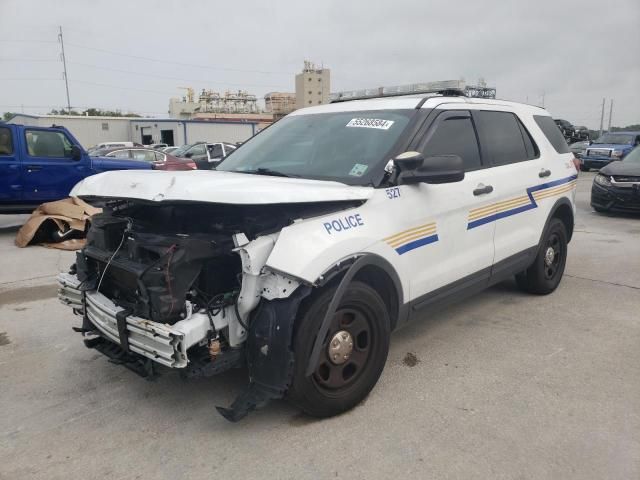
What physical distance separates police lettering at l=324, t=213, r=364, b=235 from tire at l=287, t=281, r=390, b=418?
335 millimetres

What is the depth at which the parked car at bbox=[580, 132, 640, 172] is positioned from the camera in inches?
787

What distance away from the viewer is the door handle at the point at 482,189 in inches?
157

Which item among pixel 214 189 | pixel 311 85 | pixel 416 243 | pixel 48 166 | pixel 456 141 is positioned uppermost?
pixel 311 85

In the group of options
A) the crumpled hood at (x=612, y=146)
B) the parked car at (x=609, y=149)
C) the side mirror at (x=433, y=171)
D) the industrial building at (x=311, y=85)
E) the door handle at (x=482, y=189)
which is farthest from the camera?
the crumpled hood at (x=612, y=146)

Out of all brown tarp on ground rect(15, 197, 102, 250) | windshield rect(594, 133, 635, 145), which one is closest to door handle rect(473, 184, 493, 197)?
brown tarp on ground rect(15, 197, 102, 250)

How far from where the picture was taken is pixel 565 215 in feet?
18.0

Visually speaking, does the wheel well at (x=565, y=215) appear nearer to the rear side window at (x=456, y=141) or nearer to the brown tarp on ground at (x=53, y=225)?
the rear side window at (x=456, y=141)

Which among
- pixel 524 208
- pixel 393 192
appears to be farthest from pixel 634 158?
pixel 393 192

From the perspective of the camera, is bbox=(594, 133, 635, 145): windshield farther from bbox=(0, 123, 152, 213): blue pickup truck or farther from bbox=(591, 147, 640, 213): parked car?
bbox=(0, 123, 152, 213): blue pickup truck

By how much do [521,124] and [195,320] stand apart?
3.70 meters

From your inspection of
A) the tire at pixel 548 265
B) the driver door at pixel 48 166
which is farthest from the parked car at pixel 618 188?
Answer: the driver door at pixel 48 166

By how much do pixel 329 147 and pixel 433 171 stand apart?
0.83 meters

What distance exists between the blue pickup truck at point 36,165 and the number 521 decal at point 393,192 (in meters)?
8.28

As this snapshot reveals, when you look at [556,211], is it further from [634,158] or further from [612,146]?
[612,146]
